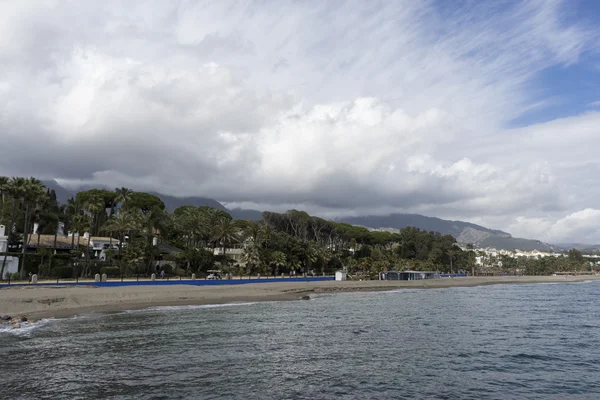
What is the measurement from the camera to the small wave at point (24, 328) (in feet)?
81.4

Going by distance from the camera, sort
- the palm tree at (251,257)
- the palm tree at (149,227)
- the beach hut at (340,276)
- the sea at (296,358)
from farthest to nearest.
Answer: the beach hut at (340,276) < the palm tree at (251,257) < the palm tree at (149,227) < the sea at (296,358)

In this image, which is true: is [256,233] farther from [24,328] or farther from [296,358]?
[296,358]

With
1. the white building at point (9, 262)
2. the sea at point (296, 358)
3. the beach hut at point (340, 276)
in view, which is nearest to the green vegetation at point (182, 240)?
the white building at point (9, 262)

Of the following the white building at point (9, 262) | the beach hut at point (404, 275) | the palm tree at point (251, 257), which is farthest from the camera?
the beach hut at point (404, 275)

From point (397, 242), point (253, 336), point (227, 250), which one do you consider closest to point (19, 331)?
point (253, 336)

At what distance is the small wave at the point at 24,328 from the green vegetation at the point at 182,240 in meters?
28.5

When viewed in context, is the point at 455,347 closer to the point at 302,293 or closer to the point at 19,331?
the point at 19,331

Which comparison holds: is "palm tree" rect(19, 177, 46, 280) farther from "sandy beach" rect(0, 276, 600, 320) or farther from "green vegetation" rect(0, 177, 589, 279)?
"sandy beach" rect(0, 276, 600, 320)

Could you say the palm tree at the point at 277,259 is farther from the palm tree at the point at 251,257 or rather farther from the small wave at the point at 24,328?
the small wave at the point at 24,328

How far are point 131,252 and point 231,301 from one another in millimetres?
23751

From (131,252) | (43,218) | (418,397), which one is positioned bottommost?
(418,397)

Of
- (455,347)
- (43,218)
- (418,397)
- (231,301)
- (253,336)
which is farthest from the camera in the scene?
(43,218)

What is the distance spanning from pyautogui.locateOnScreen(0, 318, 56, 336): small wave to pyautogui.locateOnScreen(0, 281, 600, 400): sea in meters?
0.12

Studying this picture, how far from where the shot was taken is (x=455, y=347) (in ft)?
75.5
